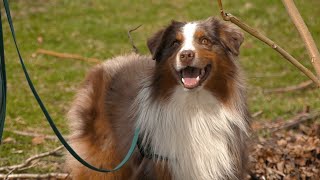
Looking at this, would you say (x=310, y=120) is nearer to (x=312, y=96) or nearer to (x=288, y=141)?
(x=288, y=141)

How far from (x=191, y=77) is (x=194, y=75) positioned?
3 cm

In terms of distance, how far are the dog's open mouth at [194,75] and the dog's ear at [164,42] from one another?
26 cm

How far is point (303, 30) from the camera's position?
5.00 metres

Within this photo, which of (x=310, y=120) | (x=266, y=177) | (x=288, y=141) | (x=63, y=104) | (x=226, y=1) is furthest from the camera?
(x=226, y=1)

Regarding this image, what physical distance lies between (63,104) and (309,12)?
6.85m

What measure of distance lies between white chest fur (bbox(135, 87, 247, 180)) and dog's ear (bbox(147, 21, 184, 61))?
0.31 meters

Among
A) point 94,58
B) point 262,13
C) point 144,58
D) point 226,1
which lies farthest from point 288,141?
point 226,1

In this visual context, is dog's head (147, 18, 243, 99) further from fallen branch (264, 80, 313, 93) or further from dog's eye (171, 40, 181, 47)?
fallen branch (264, 80, 313, 93)

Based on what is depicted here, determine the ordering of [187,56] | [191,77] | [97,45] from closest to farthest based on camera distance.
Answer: [187,56], [191,77], [97,45]

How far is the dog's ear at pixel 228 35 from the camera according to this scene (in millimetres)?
5305

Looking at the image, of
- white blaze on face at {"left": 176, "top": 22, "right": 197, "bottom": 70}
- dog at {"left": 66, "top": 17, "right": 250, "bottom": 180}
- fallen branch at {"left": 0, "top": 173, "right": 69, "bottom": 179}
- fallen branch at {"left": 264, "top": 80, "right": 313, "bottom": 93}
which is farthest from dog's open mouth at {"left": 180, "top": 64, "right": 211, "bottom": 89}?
fallen branch at {"left": 264, "top": 80, "right": 313, "bottom": 93}

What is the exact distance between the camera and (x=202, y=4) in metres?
15.8

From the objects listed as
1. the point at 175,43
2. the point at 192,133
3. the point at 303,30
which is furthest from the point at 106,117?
the point at 303,30

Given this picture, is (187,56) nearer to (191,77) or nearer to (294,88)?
(191,77)
